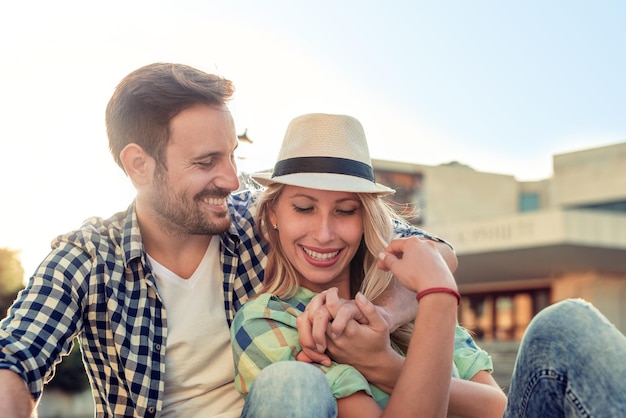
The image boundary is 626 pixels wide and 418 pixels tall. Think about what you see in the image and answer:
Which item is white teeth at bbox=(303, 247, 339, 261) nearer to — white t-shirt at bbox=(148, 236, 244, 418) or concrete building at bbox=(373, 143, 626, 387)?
white t-shirt at bbox=(148, 236, 244, 418)

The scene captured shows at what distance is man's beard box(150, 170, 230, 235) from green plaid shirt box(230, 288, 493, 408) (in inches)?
25.0

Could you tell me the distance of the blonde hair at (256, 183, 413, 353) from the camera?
338 centimetres

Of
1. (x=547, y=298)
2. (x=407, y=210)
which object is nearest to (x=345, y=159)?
(x=407, y=210)

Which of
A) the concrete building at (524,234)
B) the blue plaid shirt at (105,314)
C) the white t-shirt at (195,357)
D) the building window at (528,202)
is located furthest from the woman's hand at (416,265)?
the building window at (528,202)

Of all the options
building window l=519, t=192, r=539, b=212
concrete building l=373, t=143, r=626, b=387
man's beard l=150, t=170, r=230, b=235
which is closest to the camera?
man's beard l=150, t=170, r=230, b=235

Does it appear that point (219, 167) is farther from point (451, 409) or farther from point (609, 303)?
point (609, 303)

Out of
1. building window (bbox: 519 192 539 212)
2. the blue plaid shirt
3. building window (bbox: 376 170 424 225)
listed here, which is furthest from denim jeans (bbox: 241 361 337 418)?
building window (bbox: 519 192 539 212)

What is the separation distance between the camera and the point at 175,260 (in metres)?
3.80

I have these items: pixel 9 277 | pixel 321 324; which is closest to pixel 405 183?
pixel 9 277

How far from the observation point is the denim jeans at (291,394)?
8.52 ft

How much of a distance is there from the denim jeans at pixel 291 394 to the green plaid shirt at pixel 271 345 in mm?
182

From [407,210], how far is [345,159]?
747 mm

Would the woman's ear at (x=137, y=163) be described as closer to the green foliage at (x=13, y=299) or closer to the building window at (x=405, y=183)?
the green foliage at (x=13, y=299)

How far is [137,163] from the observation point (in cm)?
408
